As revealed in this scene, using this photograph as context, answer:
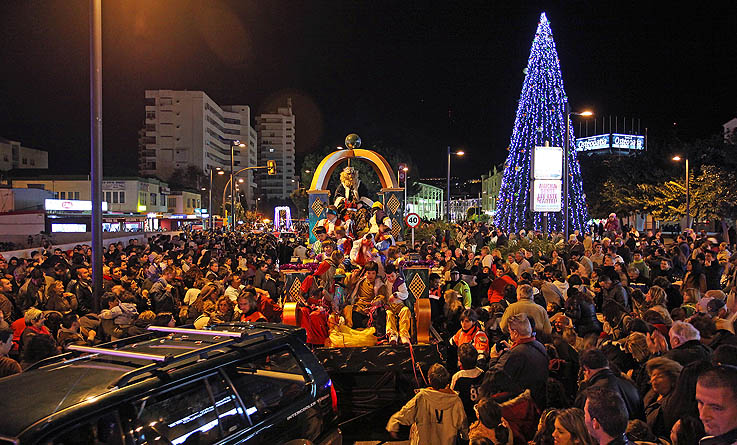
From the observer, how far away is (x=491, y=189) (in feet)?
333

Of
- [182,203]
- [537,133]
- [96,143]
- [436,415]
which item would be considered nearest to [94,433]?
[436,415]

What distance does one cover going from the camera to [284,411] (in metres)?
4.25

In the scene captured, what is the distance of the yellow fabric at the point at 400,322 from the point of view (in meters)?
8.05

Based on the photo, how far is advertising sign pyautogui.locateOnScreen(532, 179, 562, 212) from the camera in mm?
24359

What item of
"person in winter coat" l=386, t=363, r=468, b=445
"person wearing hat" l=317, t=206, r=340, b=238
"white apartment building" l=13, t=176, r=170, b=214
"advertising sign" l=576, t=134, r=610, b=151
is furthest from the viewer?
"advertising sign" l=576, t=134, r=610, b=151

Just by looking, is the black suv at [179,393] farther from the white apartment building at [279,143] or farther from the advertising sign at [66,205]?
the white apartment building at [279,143]

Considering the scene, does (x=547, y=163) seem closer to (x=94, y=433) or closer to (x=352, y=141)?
(x=352, y=141)

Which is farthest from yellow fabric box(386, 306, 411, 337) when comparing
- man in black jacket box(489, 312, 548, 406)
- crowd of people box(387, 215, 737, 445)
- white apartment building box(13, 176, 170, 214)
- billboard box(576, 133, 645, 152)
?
billboard box(576, 133, 645, 152)

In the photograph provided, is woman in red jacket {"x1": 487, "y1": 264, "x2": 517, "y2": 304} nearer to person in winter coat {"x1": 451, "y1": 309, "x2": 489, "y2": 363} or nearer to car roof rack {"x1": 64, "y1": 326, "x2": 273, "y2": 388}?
person in winter coat {"x1": 451, "y1": 309, "x2": 489, "y2": 363}

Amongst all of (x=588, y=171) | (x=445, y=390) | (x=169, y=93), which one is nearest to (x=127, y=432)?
(x=445, y=390)

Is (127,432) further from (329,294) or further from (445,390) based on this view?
(329,294)

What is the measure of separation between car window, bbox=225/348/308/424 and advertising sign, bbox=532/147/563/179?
21.6 m

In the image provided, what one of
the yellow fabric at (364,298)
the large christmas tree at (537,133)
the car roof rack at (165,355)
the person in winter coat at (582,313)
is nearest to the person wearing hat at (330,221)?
the yellow fabric at (364,298)

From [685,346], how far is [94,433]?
495 centimetres
